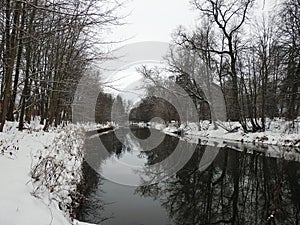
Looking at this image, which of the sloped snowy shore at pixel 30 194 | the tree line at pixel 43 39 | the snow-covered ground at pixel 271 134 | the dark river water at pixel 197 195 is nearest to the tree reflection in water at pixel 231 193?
the dark river water at pixel 197 195

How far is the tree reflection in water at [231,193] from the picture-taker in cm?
575

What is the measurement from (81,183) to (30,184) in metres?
3.33

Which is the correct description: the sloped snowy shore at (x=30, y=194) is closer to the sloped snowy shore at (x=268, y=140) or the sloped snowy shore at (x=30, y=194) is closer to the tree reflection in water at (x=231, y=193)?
the tree reflection in water at (x=231, y=193)

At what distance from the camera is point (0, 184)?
159 inches

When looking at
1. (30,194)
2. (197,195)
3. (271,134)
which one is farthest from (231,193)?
(271,134)

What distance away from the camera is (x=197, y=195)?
287 inches

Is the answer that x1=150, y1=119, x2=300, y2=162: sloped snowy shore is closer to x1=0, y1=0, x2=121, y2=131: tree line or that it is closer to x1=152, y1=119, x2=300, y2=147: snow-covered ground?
x1=152, y1=119, x2=300, y2=147: snow-covered ground

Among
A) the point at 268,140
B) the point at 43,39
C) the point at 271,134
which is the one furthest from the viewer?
the point at 271,134

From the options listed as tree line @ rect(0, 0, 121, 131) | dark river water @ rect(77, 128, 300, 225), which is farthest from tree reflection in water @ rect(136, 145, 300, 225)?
tree line @ rect(0, 0, 121, 131)

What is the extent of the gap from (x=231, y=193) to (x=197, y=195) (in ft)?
3.18

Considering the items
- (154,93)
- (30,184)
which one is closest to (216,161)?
(30,184)

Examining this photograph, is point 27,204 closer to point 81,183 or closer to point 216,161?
point 81,183

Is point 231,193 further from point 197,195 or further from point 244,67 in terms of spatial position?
point 244,67

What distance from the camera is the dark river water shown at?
18.7 ft
